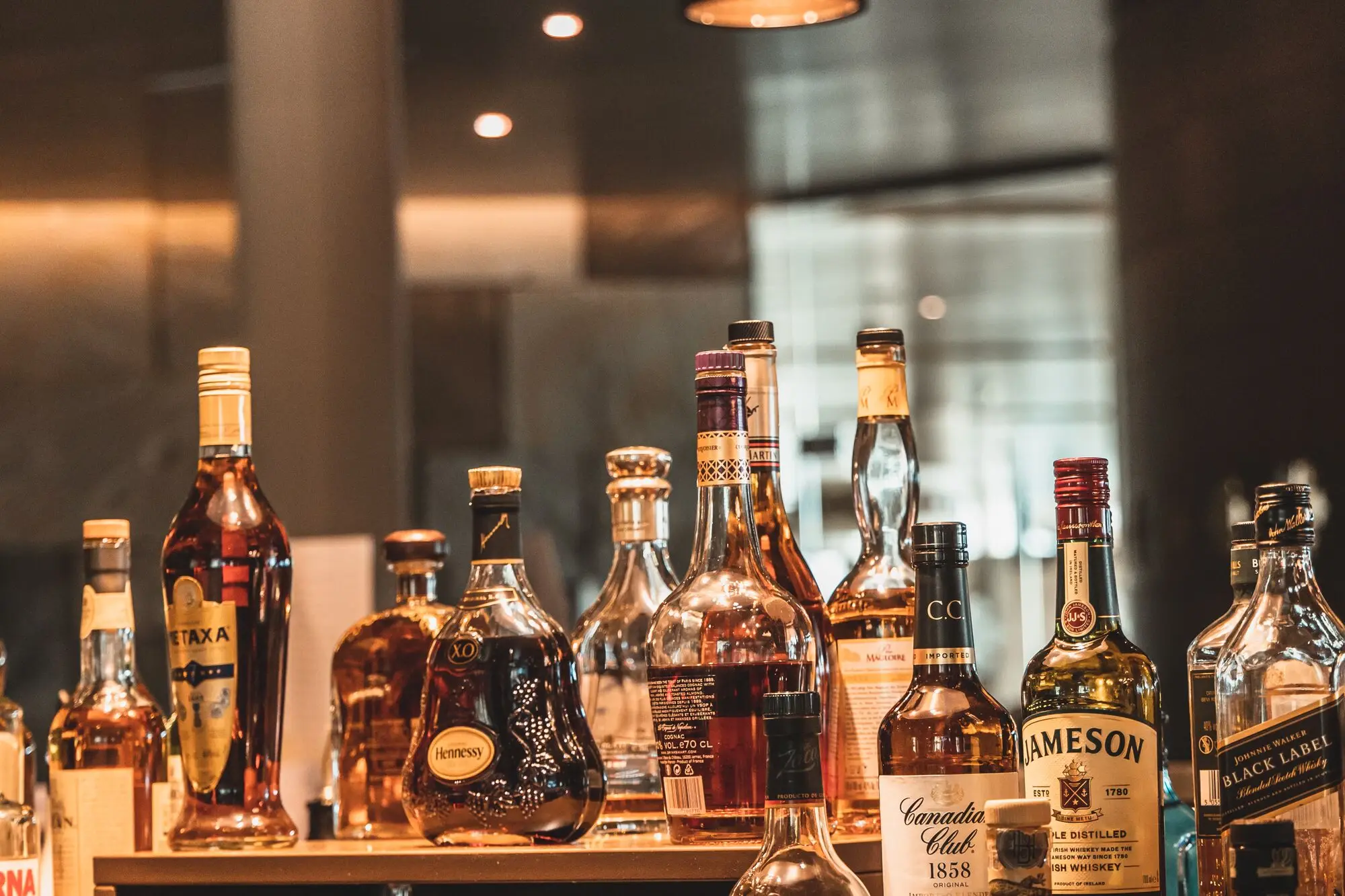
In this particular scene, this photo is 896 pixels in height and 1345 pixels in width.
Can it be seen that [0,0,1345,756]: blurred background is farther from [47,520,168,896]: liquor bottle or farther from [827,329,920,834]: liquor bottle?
[827,329,920,834]: liquor bottle

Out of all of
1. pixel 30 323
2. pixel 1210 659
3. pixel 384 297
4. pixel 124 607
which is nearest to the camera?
pixel 1210 659

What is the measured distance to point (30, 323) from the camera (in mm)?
3100

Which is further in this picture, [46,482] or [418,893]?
[46,482]

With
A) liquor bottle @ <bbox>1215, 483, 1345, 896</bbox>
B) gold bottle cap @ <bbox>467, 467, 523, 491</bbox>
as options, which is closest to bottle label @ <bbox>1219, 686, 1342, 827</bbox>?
liquor bottle @ <bbox>1215, 483, 1345, 896</bbox>

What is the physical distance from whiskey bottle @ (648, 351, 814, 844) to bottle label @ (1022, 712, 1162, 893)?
16 cm

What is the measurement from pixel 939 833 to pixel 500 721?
11.0 inches

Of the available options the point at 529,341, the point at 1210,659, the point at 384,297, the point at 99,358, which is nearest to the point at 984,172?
the point at 529,341

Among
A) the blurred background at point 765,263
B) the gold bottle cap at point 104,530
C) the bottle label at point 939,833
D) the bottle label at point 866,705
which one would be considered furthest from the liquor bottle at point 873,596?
the blurred background at point 765,263

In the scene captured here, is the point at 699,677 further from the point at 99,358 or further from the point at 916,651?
the point at 99,358

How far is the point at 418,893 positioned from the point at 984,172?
2.71 metres

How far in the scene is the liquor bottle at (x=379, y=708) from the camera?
1.13 m

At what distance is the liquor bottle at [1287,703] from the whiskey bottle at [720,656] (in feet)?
0.82

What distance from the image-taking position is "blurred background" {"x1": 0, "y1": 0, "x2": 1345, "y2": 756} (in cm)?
308

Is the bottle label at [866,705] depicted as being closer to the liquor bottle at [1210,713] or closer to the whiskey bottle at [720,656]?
the whiskey bottle at [720,656]
